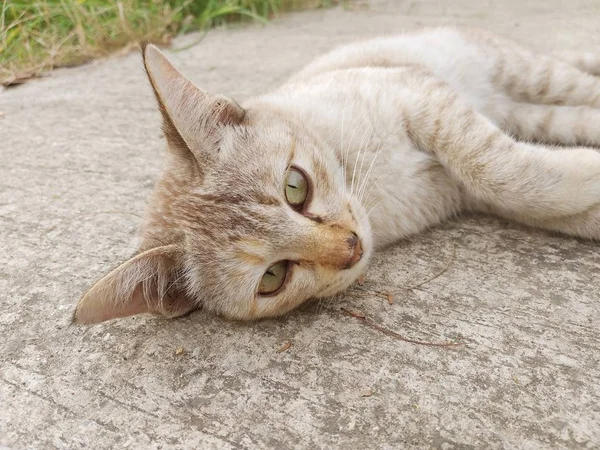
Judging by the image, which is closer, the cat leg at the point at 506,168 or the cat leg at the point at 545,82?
the cat leg at the point at 506,168

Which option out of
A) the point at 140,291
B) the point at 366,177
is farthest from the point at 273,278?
the point at 366,177

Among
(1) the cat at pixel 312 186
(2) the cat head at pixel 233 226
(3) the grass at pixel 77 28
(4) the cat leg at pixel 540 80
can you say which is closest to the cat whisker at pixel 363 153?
(1) the cat at pixel 312 186

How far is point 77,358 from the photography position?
1.62m

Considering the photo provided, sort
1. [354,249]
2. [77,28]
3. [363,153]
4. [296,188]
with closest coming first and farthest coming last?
[354,249] < [296,188] < [363,153] < [77,28]

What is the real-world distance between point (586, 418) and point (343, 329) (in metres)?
0.71

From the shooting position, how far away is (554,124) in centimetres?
256

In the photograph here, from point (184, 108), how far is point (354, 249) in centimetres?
76

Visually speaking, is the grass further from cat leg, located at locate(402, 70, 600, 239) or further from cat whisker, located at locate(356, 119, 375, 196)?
cat leg, located at locate(402, 70, 600, 239)

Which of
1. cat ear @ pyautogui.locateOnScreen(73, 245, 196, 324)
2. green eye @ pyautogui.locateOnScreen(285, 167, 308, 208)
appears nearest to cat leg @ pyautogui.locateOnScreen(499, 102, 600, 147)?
green eye @ pyautogui.locateOnScreen(285, 167, 308, 208)

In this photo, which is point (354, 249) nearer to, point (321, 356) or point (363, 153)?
point (321, 356)

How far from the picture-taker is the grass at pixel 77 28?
4566mm

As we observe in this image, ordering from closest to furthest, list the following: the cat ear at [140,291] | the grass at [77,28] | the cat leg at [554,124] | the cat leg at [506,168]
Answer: the cat ear at [140,291] < the cat leg at [506,168] < the cat leg at [554,124] < the grass at [77,28]

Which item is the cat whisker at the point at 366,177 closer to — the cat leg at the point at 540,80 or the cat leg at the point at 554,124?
the cat leg at the point at 554,124

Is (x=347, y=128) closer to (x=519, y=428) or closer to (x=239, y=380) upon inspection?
(x=239, y=380)
